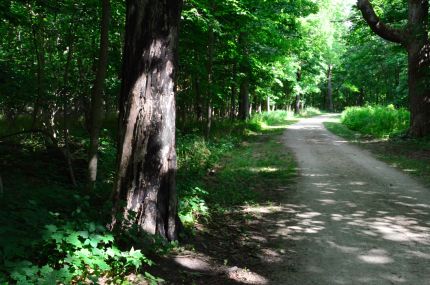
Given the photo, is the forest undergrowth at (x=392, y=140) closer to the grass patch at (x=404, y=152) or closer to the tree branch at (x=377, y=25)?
the grass patch at (x=404, y=152)

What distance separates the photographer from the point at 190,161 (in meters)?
10.3

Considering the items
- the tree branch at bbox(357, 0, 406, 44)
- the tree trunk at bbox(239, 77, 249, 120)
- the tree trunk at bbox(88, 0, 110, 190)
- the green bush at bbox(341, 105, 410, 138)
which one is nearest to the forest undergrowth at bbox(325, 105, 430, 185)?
the green bush at bbox(341, 105, 410, 138)

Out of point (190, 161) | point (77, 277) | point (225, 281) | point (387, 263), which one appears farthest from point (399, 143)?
point (77, 277)

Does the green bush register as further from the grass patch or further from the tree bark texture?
the tree bark texture

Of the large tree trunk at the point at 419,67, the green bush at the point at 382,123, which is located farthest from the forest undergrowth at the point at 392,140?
the large tree trunk at the point at 419,67

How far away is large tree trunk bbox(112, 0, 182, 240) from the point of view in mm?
4348

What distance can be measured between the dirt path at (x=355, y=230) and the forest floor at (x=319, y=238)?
1cm

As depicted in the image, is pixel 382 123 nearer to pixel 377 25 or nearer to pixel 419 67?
pixel 419 67

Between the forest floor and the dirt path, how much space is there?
11mm

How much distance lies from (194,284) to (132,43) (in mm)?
2841

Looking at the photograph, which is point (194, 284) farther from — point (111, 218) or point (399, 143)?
point (399, 143)

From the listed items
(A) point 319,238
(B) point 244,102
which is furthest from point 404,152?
(B) point 244,102

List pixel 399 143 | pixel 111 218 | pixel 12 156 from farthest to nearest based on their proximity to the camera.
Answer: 1. pixel 399 143
2. pixel 12 156
3. pixel 111 218

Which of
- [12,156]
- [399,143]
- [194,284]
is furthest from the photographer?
[399,143]
